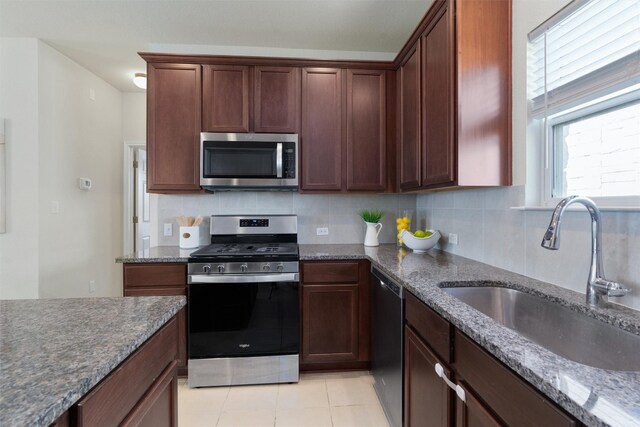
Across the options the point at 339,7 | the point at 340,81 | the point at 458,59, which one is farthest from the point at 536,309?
the point at 339,7

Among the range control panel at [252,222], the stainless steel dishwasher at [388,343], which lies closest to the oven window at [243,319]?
the stainless steel dishwasher at [388,343]

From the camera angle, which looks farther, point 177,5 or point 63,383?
point 177,5

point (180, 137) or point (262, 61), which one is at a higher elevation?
point (262, 61)

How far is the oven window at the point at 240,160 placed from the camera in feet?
7.67

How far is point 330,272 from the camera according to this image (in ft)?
7.25

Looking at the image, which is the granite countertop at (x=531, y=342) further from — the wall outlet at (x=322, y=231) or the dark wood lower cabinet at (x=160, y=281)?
the wall outlet at (x=322, y=231)

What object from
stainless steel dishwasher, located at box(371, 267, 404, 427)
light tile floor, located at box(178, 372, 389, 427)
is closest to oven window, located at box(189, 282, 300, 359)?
light tile floor, located at box(178, 372, 389, 427)

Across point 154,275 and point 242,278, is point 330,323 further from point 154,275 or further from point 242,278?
point 154,275

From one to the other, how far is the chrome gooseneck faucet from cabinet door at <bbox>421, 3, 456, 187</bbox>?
64 centimetres

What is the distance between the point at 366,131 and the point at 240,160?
1050 mm

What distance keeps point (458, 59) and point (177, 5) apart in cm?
200

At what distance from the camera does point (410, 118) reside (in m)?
2.19

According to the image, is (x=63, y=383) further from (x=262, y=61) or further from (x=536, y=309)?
(x=262, y=61)

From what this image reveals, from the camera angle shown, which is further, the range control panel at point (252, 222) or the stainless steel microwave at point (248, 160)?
the range control panel at point (252, 222)
